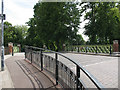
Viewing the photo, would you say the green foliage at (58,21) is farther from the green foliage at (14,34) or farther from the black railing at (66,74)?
the black railing at (66,74)

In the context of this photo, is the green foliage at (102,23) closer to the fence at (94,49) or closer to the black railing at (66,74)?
the fence at (94,49)

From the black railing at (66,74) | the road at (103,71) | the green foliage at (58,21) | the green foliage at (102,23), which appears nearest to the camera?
the black railing at (66,74)

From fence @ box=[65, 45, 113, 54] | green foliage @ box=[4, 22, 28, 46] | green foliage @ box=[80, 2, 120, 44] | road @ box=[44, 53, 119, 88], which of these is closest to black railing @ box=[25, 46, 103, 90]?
road @ box=[44, 53, 119, 88]

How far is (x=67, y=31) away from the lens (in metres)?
26.6

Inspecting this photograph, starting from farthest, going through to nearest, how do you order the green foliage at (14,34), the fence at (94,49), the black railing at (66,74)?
the green foliage at (14,34)
the fence at (94,49)
the black railing at (66,74)

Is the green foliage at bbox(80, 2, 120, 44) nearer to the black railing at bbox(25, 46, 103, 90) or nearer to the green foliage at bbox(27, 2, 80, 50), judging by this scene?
the green foliage at bbox(27, 2, 80, 50)

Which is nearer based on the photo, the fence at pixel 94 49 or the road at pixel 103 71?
the road at pixel 103 71

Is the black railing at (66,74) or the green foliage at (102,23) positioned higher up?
the green foliage at (102,23)

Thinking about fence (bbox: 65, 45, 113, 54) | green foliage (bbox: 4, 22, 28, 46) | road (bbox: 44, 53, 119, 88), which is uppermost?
green foliage (bbox: 4, 22, 28, 46)

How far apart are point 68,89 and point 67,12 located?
25.0 metres

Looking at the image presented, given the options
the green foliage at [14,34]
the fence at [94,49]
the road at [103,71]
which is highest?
the green foliage at [14,34]

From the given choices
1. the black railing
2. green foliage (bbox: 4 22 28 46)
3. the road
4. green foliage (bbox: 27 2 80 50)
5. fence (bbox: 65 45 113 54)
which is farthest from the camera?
green foliage (bbox: 4 22 28 46)

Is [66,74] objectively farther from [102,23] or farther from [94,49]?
[102,23]

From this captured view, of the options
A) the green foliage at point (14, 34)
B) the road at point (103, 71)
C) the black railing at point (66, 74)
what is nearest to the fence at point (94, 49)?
the road at point (103, 71)
